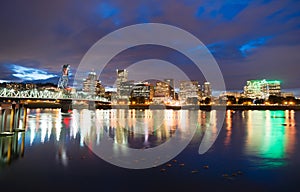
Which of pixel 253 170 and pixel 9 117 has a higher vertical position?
pixel 9 117

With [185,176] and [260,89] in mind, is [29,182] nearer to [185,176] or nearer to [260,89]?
[185,176]

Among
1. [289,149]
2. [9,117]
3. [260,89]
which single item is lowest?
[289,149]

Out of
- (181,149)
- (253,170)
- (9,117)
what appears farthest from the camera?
(9,117)

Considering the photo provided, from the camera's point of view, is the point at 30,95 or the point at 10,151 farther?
the point at 30,95

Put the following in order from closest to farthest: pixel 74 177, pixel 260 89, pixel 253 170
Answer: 1. pixel 74 177
2. pixel 253 170
3. pixel 260 89

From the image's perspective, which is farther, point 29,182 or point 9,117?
point 9,117

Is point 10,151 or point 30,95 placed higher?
point 30,95

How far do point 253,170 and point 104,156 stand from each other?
568cm

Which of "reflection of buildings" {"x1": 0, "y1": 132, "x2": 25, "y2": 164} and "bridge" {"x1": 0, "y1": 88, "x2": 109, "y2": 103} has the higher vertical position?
"bridge" {"x1": 0, "y1": 88, "x2": 109, "y2": 103}

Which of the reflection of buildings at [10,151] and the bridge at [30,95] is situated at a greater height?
the bridge at [30,95]

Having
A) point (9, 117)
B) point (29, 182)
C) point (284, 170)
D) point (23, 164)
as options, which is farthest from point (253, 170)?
point (9, 117)

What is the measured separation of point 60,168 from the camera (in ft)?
29.2

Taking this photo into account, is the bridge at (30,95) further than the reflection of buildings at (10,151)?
Yes

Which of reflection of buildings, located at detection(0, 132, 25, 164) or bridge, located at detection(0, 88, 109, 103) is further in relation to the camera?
bridge, located at detection(0, 88, 109, 103)
